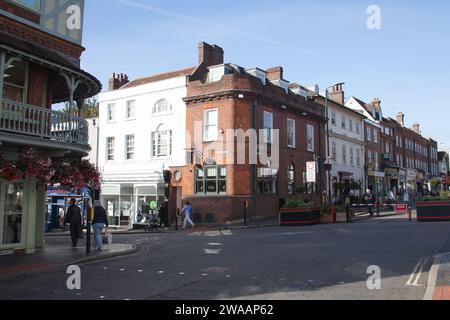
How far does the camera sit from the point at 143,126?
3188 cm

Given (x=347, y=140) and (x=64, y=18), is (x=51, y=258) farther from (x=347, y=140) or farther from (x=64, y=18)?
(x=347, y=140)

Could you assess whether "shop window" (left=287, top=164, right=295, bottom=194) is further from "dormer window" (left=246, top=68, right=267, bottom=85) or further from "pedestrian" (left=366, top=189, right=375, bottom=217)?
"dormer window" (left=246, top=68, right=267, bottom=85)

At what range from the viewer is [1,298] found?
780 centimetres

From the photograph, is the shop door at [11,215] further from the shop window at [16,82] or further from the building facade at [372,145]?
the building facade at [372,145]

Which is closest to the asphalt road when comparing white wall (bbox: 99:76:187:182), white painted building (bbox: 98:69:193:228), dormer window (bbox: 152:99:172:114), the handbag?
the handbag

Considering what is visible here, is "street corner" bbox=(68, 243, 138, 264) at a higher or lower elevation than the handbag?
lower

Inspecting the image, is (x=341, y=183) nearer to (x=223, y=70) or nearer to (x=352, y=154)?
(x=352, y=154)

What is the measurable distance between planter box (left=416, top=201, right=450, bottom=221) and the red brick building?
28.3 ft

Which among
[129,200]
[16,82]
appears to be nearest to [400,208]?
[129,200]

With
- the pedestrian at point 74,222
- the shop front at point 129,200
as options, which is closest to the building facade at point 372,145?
the shop front at point 129,200

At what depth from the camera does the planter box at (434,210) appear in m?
23.0

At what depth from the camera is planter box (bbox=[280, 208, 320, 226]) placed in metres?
24.0

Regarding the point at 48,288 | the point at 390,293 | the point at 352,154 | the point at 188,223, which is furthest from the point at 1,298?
the point at 352,154
